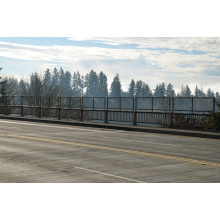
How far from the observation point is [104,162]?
1200cm

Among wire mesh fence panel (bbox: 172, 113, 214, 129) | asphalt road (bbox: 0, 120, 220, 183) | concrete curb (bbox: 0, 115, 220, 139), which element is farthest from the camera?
wire mesh fence panel (bbox: 172, 113, 214, 129)

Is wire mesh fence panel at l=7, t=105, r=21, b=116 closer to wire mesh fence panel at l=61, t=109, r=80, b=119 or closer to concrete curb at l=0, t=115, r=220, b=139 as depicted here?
wire mesh fence panel at l=61, t=109, r=80, b=119

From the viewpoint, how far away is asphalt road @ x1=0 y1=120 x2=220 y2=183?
9686 mm

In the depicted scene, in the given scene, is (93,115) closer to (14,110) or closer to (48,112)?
(48,112)

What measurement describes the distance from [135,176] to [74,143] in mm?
7232

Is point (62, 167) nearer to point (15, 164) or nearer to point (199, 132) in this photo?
point (15, 164)

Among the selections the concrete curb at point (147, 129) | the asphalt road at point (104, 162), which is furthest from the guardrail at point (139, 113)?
the asphalt road at point (104, 162)

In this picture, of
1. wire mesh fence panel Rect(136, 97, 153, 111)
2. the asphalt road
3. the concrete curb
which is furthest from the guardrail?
the asphalt road

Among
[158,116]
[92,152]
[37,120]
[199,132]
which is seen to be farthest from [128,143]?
[37,120]

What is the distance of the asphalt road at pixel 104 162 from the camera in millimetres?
9686

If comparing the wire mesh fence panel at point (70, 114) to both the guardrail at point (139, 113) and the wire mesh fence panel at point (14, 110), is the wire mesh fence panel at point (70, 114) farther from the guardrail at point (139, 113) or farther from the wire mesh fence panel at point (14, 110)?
the wire mesh fence panel at point (14, 110)

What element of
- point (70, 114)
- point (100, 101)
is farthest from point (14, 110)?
point (100, 101)

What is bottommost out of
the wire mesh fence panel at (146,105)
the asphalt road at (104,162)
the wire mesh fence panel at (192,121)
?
the asphalt road at (104,162)

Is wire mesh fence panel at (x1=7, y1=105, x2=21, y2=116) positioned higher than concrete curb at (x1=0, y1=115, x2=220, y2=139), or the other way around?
wire mesh fence panel at (x1=7, y1=105, x2=21, y2=116)
